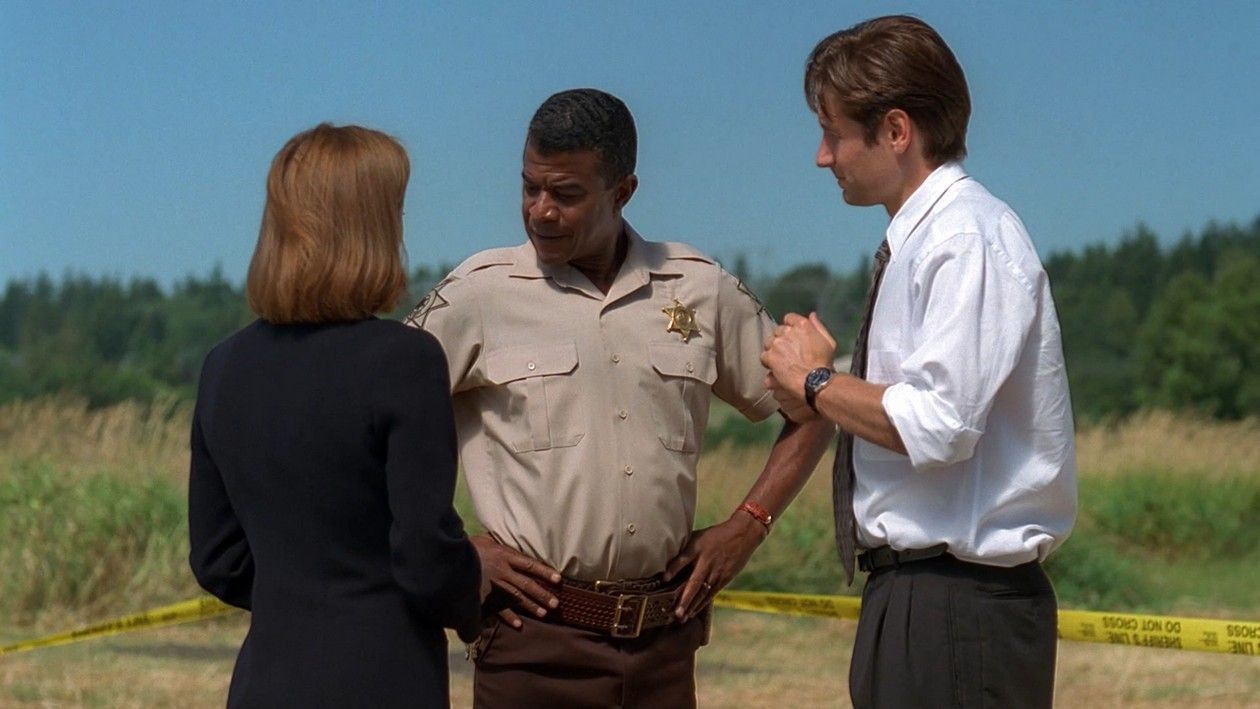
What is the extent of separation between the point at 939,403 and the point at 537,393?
1126mm

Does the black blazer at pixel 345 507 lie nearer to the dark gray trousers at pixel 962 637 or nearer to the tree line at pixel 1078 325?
the dark gray trousers at pixel 962 637

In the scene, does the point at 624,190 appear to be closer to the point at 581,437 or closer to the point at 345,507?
the point at 581,437

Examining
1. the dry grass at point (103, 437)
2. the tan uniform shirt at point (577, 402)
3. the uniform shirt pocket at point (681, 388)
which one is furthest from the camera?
the dry grass at point (103, 437)

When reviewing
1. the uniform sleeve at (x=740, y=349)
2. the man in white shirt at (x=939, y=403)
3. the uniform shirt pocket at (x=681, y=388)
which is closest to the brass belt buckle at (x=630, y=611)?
the uniform shirt pocket at (x=681, y=388)

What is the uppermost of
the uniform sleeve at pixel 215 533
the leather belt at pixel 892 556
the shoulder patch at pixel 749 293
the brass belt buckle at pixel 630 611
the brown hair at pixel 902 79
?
the brown hair at pixel 902 79

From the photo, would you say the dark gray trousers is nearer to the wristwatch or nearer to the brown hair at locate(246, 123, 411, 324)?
the wristwatch

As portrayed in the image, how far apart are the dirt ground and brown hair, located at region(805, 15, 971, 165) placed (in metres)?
4.86

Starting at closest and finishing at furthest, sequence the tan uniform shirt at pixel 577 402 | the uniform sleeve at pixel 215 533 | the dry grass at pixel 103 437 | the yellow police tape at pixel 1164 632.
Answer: the uniform sleeve at pixel 215 533 < the tan uniform shirt at pixel 577 402 < the yellow police tape at pixel 1164 632 < the dry grass at pixel 103 437

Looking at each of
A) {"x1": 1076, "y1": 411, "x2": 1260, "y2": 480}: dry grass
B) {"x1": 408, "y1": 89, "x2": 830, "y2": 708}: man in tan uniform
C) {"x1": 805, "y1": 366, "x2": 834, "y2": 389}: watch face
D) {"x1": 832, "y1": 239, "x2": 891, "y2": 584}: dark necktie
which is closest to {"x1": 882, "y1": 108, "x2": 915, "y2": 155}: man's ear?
{"x1": 832, "y1": 239, "x2": 891, "y2": 584}: dark necktie

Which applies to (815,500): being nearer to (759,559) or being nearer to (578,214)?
(759,559)

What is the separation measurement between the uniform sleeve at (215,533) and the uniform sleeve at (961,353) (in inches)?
46.4

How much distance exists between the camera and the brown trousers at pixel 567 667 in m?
3.77

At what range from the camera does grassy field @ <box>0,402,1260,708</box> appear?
7910 millimetres

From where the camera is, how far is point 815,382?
312 cm
